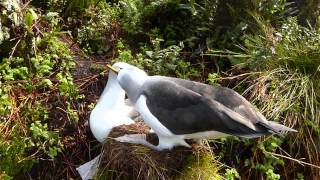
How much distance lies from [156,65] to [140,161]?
1057 mm

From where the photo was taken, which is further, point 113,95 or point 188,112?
point 113,95

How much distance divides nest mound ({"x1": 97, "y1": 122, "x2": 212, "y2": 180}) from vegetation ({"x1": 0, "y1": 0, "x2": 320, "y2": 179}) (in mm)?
193

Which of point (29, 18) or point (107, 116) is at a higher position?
point (29, 18)

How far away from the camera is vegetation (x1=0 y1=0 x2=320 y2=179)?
13.7ft

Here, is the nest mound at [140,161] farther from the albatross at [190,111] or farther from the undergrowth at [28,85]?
the undergrowth at [28,85]

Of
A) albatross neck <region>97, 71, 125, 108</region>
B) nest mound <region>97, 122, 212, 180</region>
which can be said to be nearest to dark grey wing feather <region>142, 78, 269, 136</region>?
nest mound <region>97, 122, 212, 180</region>

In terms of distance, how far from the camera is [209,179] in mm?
3803

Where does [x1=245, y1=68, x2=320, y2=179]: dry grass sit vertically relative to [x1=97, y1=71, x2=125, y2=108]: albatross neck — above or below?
below

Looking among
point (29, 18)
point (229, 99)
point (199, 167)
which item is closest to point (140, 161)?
point (199, 167)

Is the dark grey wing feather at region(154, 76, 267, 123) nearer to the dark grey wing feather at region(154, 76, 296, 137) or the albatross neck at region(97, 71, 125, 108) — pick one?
the dark grey wing feather at region(154, 76, 296, 137)

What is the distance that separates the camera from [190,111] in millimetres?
3492

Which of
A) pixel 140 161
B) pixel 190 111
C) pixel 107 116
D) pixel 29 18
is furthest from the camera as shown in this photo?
pixel 29 18

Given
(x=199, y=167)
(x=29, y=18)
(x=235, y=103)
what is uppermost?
(x=29, y=18)

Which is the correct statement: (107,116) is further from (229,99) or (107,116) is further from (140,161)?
(229,99)
